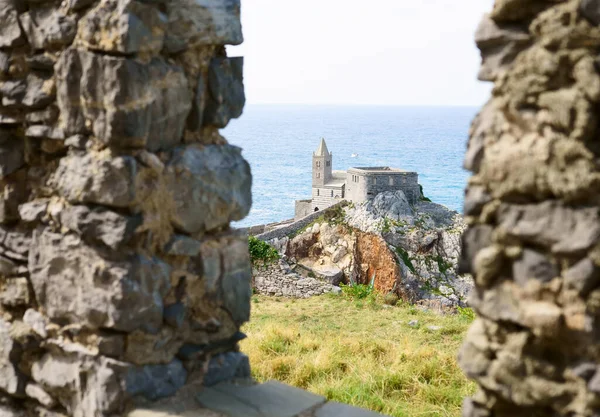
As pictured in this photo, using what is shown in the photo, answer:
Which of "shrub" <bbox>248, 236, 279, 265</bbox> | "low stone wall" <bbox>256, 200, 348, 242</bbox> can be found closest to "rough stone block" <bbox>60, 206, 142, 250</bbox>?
"shrub" <bbox>248, 236, 279, 265</bbox>

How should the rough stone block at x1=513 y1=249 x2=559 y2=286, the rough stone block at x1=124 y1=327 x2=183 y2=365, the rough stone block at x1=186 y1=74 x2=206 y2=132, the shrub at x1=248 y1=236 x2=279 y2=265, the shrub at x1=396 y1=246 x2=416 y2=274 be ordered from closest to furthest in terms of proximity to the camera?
1. the rough stone block at x1=513 y1=249 x2=559 y2=286
2. the rough stone block at x1=124 y1=327 x2=183 y2=365
3. the rough stone block at x1=186 y1=74 x2=206 y2=132
4. the shrub at x1=248 y1=236 x2=279 y2=265
5. the shrub at x1=396 y1=246 x2=416 y2=274

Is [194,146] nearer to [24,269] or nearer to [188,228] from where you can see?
[188,228]

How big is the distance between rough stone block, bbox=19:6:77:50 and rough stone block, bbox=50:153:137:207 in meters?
0.60

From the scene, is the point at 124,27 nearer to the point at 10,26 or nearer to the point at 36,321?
the point at 10,26

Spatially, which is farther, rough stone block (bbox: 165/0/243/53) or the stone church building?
the stone church building

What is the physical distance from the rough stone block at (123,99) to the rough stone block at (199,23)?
5.7 inches

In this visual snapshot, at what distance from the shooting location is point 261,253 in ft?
82.4

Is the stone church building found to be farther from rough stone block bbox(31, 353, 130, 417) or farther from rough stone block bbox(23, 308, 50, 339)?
rough stone block bbox(31, 353, 130, 417)

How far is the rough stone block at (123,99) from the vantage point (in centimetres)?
305

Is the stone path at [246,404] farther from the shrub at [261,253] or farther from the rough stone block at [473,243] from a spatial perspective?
the shrub at [261,253]

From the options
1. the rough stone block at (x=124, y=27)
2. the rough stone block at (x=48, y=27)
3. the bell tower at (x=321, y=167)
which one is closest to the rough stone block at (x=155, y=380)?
the rough stone block at (x=124, y=27)

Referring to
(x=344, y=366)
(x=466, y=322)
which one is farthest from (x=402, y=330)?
(x=344, y=366)

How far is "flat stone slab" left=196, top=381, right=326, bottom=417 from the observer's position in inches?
124

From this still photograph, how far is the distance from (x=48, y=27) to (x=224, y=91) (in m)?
0.93
